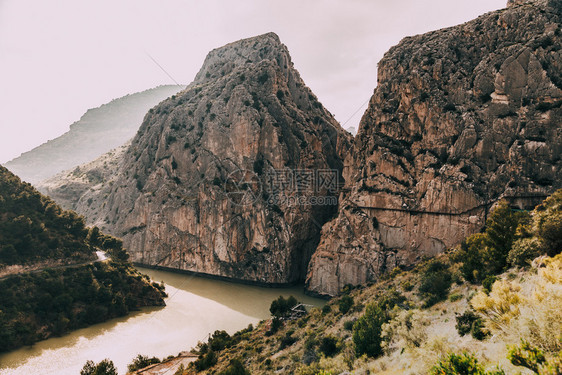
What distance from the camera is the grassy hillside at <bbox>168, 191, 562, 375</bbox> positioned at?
25.8ft

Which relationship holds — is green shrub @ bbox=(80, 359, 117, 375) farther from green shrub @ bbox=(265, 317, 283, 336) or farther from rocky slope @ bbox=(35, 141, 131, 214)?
rocky slope @ bbox=(35, 141, 131, 214)

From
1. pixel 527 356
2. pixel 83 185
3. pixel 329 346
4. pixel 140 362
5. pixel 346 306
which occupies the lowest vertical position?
pixel 140 362

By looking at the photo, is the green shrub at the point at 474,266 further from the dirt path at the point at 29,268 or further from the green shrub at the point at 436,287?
the dirt path at the point at 29,268

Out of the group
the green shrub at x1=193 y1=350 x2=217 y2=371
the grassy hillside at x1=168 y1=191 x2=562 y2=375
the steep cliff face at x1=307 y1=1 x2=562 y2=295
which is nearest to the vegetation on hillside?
the grassy hillside at x1=168 y1=191 x2=562 y2=375

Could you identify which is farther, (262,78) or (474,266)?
(262,78)

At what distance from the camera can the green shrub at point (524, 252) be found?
18047 millimetres

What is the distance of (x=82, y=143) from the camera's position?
174m

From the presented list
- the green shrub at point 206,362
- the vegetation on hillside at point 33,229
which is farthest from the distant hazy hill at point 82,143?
the green shrub at point 206,362

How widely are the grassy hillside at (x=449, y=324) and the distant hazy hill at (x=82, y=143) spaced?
552 ft

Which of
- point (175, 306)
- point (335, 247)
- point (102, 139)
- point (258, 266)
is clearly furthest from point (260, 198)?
point (102, 139)

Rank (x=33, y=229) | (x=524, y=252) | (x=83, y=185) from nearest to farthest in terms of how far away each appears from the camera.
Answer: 1. (x=524, y=252)
2. (x=33, y=229)
3. (x=83, y=185)

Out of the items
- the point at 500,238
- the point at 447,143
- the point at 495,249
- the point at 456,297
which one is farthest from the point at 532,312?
the point at 447,143

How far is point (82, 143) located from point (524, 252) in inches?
8039

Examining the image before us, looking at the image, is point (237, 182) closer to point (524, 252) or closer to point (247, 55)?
point (247, 55)
